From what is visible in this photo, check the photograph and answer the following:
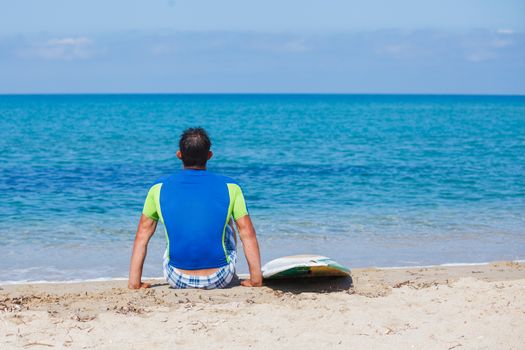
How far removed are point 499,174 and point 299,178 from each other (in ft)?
18.1

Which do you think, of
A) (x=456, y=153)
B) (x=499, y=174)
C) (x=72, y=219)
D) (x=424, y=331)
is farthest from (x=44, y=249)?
(x=456, y=153)

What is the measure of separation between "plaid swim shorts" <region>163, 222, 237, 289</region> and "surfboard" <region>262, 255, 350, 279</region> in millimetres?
377

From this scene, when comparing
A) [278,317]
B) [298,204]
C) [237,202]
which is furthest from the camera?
[298,204]

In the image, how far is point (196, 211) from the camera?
17.6 feet

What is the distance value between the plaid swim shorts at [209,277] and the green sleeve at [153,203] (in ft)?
1.14

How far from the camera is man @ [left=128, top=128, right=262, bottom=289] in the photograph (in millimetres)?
5359

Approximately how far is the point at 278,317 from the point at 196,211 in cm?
106

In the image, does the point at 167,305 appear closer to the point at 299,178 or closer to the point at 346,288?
the point at 346,288

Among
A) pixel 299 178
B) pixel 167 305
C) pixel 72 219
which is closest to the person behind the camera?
pixel 167 305

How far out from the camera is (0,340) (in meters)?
4.43

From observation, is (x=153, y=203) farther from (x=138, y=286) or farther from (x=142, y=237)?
(x=138, y=286)

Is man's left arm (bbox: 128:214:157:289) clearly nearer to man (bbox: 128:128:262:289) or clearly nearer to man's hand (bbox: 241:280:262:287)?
man (bbox: 128:128:262:289)

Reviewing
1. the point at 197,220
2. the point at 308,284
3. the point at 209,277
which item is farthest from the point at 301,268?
the point at 197,220

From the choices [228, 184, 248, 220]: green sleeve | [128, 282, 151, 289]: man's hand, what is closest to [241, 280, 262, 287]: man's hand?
[228, 184, 248, 220]: green sleeve
